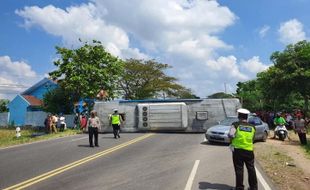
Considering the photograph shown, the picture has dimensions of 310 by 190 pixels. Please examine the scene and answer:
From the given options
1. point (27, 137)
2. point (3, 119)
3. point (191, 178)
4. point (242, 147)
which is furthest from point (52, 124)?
point (242, 147)

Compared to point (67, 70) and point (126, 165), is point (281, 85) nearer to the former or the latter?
point (67, 70)

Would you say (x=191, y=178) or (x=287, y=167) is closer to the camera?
(x=191, y=178)

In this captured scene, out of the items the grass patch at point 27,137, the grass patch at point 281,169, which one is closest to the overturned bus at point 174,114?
the grass patch at point 27,137

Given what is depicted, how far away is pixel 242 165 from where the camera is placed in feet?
29.5

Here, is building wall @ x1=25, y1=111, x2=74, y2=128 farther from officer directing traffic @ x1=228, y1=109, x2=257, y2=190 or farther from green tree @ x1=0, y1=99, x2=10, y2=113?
officer directing traffic @ x1=228, y1=109, x2=257, y2=190

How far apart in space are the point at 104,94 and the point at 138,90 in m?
21.1

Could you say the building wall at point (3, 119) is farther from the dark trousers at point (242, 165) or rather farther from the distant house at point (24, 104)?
the dark trousers at point (242, 165)

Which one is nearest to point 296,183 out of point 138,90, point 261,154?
point 261,154

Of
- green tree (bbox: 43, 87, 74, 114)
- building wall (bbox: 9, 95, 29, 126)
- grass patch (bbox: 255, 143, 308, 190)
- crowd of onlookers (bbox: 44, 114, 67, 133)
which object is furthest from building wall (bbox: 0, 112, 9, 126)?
grass patch (bbox: 255, 143, 308, 190)

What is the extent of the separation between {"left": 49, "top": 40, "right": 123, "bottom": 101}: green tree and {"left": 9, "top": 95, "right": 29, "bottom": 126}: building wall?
20868 mm

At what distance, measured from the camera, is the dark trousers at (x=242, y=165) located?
884cm

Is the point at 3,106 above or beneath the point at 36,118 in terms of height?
above

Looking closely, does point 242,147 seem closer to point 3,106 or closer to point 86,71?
point 86,71

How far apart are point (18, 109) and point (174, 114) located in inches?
1480
